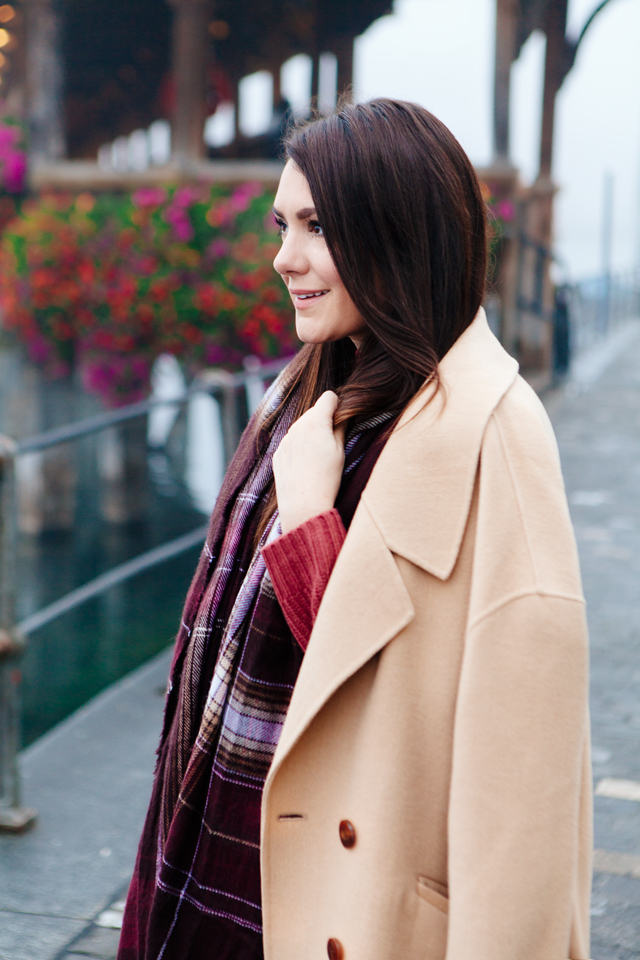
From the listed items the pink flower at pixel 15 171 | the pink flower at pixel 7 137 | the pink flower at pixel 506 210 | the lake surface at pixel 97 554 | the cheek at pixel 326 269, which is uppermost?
the pink flower at pixel 7 137

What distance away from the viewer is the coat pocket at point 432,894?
1.24m

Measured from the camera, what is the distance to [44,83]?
915 centimetres

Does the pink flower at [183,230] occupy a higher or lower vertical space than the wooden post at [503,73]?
lower

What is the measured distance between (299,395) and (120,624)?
8406 mm

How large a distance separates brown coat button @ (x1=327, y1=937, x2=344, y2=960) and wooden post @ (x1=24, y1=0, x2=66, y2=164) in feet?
28.5

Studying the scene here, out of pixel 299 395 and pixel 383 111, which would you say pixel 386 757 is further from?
pixel 383 111

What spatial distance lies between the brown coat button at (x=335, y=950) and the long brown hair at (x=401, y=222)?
0.68 metres

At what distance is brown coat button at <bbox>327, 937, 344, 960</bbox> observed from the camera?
127 cm

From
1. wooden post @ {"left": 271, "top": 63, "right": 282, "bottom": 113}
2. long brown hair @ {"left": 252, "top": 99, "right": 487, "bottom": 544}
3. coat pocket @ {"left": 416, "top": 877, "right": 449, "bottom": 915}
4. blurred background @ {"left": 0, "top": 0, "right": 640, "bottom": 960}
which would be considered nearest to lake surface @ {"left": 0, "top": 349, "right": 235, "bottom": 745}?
blurred background @ {"left": 0, "top": 0, "right": 640, "bottom": 960}

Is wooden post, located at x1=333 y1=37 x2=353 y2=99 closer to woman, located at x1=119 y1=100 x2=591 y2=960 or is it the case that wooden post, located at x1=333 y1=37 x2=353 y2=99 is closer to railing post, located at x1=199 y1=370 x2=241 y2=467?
railing post, located at x1=199 y1=370 x2=241 y2=467

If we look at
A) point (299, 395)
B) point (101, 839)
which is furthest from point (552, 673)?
point (101, 839)

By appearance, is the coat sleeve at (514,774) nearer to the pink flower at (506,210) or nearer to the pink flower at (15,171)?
the pink flower at (506,210)

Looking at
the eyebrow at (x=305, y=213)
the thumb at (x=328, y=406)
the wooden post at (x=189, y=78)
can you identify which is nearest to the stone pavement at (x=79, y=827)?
the thumb at (x=328, y=406)

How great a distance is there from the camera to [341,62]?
447 inches
